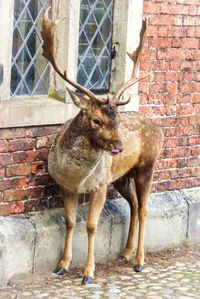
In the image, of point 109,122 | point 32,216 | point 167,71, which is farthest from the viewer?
point 167,71

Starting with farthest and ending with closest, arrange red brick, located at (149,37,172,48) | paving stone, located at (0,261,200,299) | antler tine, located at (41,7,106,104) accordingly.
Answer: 1. red brick, located at (149,37,172,48)
2. paving stone, located at (0,261,200,299)
3. antler tine, located at (41,7,106,104)

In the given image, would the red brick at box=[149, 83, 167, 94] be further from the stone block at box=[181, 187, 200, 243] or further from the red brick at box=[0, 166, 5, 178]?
the red brick at box=[0, 166, 5, 178]

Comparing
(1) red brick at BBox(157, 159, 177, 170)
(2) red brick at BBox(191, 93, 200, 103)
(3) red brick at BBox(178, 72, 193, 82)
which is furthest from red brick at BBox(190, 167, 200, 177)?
(3) red brick at BBox(178, 72, 193, 82)

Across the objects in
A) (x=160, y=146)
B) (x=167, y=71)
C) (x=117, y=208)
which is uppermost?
(x=167, y=71)

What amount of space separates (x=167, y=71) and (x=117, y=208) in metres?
1.51

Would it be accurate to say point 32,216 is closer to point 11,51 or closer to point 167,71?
point 11,51

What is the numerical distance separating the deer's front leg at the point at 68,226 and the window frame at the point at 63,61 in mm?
686

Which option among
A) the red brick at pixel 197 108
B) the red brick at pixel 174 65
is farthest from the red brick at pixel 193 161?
the red brick at pixel 174 65

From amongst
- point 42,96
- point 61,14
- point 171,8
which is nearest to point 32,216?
point 42,96

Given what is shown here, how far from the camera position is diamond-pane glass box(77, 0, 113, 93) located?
970cm

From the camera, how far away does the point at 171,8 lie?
34.2 ft

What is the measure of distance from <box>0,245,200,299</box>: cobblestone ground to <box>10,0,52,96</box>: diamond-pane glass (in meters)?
1.66

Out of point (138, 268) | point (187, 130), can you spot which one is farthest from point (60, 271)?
point (187, 130)

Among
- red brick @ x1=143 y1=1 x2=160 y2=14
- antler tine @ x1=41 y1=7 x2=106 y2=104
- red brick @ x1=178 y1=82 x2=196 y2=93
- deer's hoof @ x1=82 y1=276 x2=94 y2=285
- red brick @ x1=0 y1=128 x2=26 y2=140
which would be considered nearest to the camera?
antler tine @ x1=41 y1=7 x2=106 y2=104
